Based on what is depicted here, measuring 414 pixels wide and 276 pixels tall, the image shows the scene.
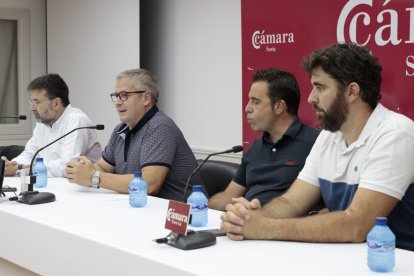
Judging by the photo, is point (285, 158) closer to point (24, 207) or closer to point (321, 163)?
point (321, 163)

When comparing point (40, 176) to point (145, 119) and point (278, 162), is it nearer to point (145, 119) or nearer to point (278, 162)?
point (145, 119)

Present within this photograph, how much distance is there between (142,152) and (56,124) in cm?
113

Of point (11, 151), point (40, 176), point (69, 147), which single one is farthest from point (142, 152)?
point (11, 151)

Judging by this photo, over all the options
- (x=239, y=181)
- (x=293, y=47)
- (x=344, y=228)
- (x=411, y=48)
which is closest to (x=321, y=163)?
(x=344, y=228)

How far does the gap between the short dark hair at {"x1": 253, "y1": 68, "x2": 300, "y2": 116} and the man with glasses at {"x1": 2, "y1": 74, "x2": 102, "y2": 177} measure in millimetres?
1296

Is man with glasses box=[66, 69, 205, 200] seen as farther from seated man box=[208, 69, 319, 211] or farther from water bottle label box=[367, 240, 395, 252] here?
water bottle label box=[367, 240, 395, 252]

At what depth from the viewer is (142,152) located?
2.97 metres

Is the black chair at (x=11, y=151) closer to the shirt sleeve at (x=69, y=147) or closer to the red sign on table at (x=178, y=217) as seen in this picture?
the shirt sleeve at (x=69, y=147)

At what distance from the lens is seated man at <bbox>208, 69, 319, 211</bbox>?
2725mm

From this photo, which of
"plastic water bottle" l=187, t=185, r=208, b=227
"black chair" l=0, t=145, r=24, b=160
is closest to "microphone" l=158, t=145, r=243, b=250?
"plastic water bottle" l=187, t=185, r=208, b=227

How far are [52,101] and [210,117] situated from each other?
1.36 m

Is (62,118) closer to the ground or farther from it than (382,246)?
farther from it

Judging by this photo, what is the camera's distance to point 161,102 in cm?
532

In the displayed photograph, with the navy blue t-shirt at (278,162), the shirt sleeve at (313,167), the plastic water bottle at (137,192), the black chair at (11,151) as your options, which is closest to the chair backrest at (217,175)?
the navy blue t-shirt at (278,162)
